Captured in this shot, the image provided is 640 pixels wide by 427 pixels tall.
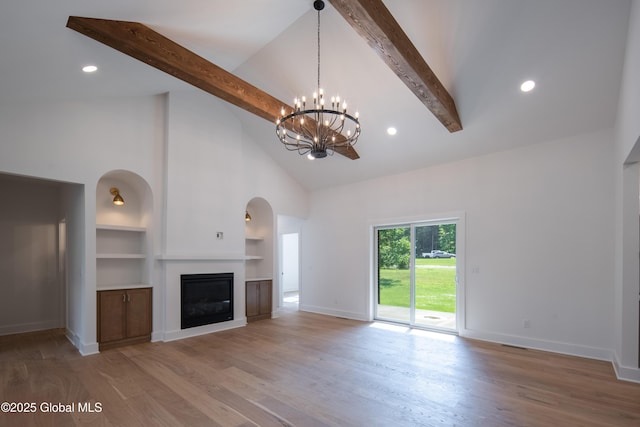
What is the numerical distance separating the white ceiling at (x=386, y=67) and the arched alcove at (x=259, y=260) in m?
2.87

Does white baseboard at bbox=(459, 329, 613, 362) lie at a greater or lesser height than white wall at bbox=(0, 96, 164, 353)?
lesser

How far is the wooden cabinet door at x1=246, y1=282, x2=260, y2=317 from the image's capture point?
679cm

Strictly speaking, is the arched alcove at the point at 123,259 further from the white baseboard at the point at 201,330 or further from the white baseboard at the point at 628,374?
the white baseboard at the point at 628,374

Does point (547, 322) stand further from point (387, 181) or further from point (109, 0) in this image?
point (109, 0)

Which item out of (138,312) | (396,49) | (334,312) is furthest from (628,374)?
(138,312)


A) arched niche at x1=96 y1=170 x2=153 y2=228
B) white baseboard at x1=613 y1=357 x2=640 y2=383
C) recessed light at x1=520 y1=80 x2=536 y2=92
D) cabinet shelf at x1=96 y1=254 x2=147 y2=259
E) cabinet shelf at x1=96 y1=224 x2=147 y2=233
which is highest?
recessed light at x1=520 y1=80 x2=536 y2=92

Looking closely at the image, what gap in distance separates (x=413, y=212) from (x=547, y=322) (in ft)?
8.61

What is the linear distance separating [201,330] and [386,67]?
16.4ft

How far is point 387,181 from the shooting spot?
6.79 metres

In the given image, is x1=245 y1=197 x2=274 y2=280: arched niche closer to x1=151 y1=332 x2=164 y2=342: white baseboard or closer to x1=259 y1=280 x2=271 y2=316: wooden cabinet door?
x1=259 y1=280 x2=271 y2=316: wooden cabinet door

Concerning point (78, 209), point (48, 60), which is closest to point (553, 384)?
point (48, 60)

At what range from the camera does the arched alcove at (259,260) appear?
691cm

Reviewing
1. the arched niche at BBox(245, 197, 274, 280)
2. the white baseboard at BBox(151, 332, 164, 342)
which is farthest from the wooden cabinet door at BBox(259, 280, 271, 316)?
the white baseboard at BBox(151, 332, 164, 342)

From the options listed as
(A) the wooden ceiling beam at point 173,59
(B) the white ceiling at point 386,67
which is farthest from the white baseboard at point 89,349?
(A) the wooden ceiling beam at point 173,59
